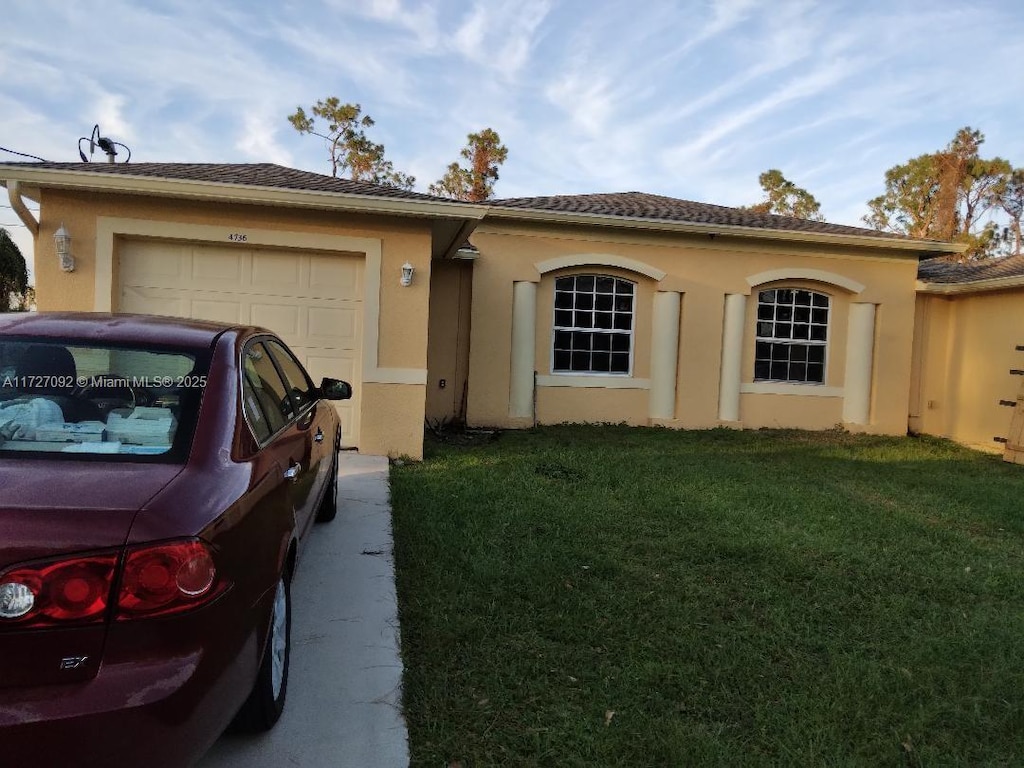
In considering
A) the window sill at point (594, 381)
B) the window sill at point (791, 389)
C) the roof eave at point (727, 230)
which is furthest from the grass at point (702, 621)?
the roof eave at point (727, 230)

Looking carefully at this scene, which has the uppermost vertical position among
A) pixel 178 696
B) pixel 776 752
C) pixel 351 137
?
pixel 351 137

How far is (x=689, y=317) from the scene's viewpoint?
11.6 m

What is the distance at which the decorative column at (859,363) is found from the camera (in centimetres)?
1215

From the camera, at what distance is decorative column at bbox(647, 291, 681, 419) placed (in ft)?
37.9

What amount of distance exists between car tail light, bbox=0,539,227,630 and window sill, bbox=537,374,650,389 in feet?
31.1

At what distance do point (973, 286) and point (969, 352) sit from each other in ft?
4.09

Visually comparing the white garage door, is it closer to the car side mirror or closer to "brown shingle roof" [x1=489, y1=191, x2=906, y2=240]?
the car side mirror

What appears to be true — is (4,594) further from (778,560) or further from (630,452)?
(630,452)

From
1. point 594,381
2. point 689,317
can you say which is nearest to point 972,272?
point 689,317

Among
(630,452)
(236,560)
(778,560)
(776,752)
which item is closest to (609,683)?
(776,752)

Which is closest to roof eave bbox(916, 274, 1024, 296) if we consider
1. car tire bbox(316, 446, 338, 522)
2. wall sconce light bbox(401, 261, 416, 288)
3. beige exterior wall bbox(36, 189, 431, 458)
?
beige exterior wall bbox(36, 189, 431, 458)

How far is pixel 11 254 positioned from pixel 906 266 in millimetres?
20822

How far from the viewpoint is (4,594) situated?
5.72 ft

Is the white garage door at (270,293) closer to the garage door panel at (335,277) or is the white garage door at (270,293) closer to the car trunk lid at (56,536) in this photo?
the garage door panel at (335,277)
